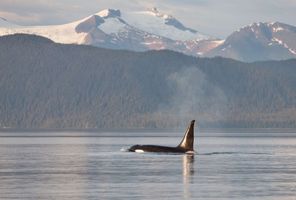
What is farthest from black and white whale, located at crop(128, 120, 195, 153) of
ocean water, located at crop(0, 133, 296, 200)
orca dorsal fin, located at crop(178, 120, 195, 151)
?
ocean water, located at crop(0, 133, 296, 200)

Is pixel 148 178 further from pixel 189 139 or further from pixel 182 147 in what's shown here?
pixel 182 147

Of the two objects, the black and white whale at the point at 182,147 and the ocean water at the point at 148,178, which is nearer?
the ocean water at the point at 148,178

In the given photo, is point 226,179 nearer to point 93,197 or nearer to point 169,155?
point 93,197

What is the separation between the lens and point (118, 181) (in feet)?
267

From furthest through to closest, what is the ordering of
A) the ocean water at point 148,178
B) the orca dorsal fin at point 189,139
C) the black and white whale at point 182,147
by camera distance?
the black and white whale at point 182,147 → the orca dorsal fin at point 189,139 → the ocean water at point 148,178

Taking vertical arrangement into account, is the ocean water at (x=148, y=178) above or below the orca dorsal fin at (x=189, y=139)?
below

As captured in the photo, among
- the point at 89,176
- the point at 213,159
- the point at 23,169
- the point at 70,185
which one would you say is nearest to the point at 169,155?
the point at 213,159

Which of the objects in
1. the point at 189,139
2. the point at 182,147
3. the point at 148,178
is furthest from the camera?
the point at 182,147

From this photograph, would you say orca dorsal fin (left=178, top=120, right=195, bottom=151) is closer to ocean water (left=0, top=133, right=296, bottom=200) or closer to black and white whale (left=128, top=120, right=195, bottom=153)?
black and white whale (left=128, top=120, right=195, bottom=153)

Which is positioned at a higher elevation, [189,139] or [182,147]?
[189,139]

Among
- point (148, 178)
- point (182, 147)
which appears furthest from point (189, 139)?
point (148, 178)

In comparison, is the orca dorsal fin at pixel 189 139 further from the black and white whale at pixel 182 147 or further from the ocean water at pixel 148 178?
the ocean water at pixel 148 178

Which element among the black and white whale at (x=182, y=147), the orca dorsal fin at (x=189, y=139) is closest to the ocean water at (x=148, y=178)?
Result: the orca dorsal fin at (x=189, y=139)

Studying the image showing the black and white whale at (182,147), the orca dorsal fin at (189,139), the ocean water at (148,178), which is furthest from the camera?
the black and white whale at (182,147)
